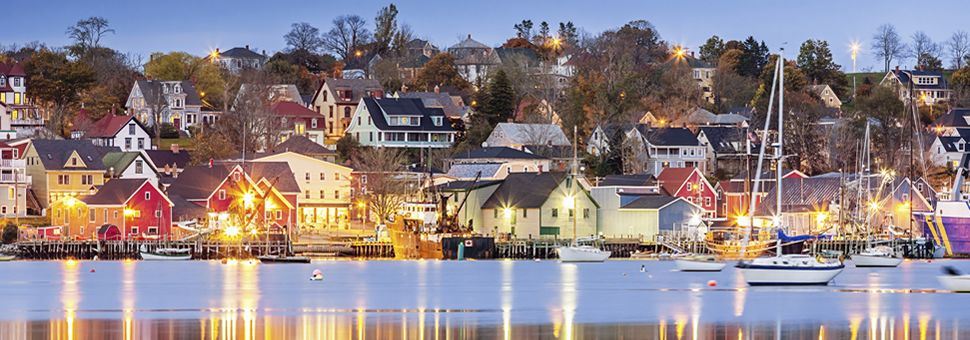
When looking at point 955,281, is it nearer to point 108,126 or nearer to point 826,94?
point 108,126

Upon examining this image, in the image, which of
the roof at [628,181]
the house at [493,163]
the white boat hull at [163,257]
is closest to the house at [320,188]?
the house at [493,163]

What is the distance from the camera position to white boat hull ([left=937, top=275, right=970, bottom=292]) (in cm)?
6675

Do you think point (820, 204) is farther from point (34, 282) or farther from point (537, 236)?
point (34, 282)

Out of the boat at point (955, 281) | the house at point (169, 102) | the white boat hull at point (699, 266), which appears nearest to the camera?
the boat at point (955, 281)

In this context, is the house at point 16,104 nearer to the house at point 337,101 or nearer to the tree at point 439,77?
the house at point 337,101

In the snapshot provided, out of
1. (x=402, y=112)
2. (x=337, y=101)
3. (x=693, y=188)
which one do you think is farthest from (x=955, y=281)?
(x=337, y=101)

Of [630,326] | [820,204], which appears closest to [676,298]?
[630,326]

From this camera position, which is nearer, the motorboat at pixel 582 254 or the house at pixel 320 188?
the motorboat at pixel 582 254

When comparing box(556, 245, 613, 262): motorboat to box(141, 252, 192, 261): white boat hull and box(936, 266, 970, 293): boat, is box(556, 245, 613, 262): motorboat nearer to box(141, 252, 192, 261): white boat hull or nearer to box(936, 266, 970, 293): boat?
box(141, 252, 192, 261): white boat hull

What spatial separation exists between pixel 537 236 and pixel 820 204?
18767 millimetres

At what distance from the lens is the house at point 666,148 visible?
143 metres

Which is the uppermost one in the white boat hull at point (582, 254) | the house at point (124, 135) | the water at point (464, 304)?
the house at point (124, 135)

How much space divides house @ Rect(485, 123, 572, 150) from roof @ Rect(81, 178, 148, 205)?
37.8m

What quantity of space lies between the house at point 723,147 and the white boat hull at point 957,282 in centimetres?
7660
